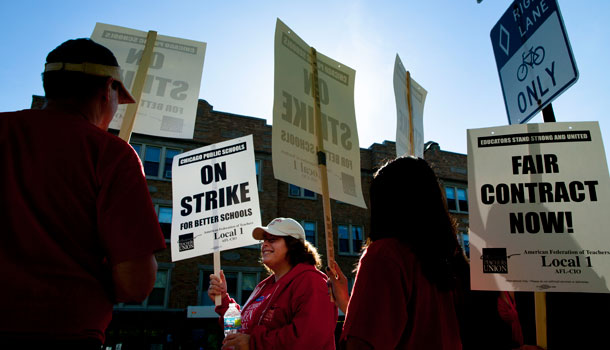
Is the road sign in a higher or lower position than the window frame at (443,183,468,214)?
lower

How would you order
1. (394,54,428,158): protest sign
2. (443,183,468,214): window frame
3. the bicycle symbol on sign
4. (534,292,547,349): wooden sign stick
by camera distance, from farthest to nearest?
(443,183,468,214): window frame, (394,54,428,158): protest sign, the bicycle symbol on sign, (534,292,547,349): wooden sign stick

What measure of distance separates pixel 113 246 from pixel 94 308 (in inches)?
7.4

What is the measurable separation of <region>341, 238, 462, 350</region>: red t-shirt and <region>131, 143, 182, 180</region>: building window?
17.7 metres

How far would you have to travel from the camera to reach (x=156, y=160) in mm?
18688

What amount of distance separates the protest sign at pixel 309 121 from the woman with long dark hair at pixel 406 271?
869 millimetres

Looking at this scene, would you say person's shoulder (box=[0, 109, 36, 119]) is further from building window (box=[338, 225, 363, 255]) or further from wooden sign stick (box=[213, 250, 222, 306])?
building window (box=[338, 225, 363, 255])

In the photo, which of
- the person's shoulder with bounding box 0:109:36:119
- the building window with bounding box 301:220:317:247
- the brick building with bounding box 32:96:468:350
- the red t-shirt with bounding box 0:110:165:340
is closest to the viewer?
the red t-shirt with bounding box 0:110:165:340

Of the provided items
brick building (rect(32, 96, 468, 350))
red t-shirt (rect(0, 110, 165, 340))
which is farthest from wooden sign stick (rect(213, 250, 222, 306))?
brick building (rect(32, 96, 468, 350))

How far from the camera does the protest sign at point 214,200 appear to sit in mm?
3695

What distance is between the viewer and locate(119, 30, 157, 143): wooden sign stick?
8.83 ft

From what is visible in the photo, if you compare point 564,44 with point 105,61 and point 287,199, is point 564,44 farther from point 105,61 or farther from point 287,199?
point 287,199

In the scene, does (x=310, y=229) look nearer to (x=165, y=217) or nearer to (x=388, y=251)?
(x=165, y=217)

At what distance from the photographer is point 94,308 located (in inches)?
50.0

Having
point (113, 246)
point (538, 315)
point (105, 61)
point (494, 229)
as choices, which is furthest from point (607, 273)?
point (105, 61)
